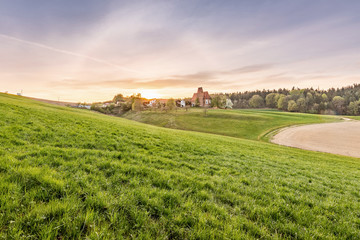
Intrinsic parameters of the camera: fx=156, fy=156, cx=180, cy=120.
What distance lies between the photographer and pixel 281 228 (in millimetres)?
4145

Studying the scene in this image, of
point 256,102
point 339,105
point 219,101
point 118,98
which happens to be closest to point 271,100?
point 256,102

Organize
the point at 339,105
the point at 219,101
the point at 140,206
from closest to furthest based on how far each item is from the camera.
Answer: the point at 140,206
the point at 219,101
the point at 339,105

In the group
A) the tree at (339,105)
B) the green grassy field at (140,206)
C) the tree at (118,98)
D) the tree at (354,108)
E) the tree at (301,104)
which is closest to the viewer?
the green grassy field at (140,206)

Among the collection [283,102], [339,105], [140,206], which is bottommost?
[140,206]

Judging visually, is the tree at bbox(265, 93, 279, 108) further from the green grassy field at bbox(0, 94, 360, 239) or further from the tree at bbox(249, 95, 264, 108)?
the green grassy field at bbox(0, 94, 360, 239)

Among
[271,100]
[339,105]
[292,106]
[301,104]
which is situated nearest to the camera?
[292,106]

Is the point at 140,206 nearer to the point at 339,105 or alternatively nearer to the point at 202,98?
the point at 202,98

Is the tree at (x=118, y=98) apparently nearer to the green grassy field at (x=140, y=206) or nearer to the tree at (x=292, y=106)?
the tree at (x=292, y=106)

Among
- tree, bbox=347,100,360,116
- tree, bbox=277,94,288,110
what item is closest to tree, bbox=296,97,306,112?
tree, bbox=277,94,288,110

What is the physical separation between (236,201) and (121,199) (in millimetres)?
3708

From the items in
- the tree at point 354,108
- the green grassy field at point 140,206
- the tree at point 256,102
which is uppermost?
the tree at point 256,102

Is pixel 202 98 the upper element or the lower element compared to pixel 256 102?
upper

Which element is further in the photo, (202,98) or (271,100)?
(271,100)

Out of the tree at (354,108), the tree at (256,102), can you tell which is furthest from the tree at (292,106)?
the tree at (354,108)
